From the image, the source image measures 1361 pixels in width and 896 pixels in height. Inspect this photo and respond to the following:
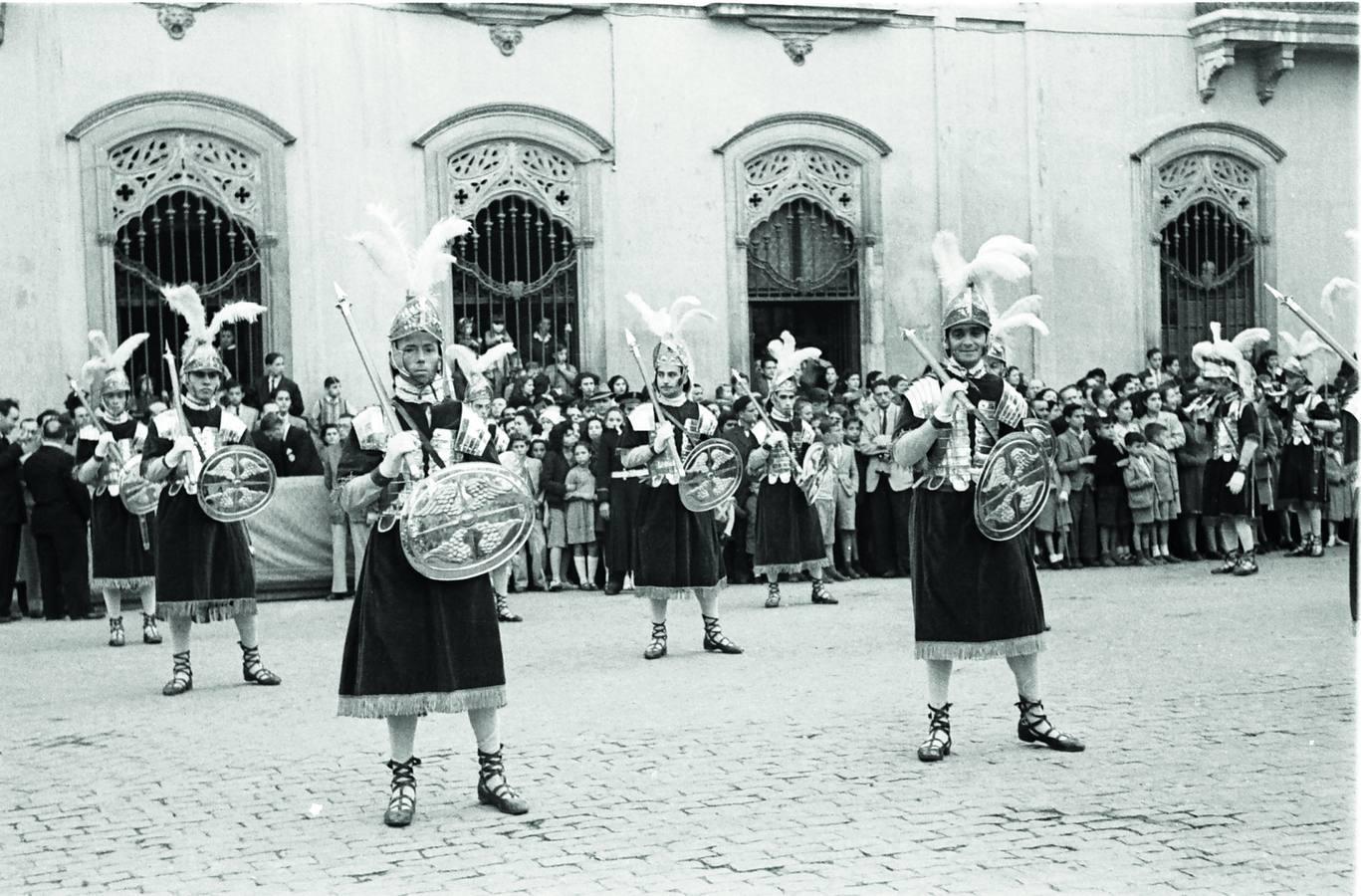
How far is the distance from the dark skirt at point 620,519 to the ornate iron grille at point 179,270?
478cm

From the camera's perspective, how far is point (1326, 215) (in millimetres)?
22812

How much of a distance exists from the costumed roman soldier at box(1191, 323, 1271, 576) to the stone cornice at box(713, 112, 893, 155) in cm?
574

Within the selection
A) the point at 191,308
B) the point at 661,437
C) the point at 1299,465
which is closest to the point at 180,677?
the point at 191,308

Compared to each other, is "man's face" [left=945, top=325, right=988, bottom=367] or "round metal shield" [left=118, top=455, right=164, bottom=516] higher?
"man's face" [left=945, top=325, right=988, bottom=367]

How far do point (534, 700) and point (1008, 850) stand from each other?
397 centimetres

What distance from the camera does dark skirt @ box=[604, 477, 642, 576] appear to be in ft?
50.1

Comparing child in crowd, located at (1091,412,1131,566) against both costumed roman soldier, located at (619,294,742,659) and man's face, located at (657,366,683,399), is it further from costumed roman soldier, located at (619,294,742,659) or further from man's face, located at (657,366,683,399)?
man's face, located at (657,366,683,399)

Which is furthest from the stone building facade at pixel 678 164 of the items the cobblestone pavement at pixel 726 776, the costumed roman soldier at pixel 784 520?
the cobblestone pavement at pixel 726 776

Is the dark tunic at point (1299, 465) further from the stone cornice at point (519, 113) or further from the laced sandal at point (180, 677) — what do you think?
the laced sandal at point (180, 677)

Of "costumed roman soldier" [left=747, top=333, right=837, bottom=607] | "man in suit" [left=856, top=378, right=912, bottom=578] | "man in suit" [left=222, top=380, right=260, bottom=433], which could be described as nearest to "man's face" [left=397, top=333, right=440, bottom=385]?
"costumed roman soldier" [left=747, top=333, right=837, bottom=607]

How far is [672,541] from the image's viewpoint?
448 inches

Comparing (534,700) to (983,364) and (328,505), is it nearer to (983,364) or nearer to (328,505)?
(983,364)

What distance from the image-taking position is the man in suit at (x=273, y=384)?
660 inches

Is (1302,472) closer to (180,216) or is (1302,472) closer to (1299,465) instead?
(1299,465)
